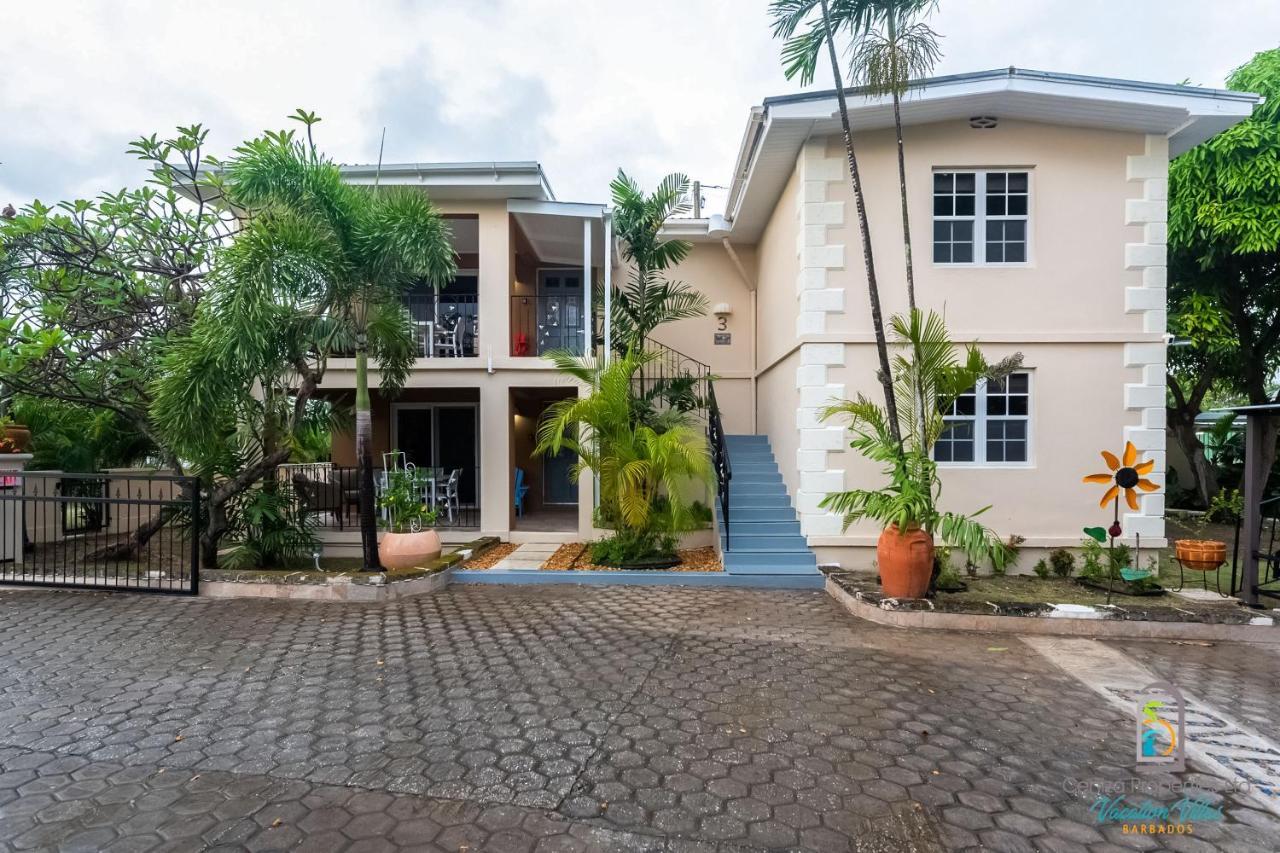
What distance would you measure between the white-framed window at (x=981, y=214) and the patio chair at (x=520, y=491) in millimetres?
7812

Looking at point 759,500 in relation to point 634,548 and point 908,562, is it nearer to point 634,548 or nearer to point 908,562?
point 634,548

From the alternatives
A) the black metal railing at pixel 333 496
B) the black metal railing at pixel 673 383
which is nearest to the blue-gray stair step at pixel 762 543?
the black metal railing at pixel 673 383

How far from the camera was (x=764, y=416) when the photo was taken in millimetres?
10672

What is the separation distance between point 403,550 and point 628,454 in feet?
9.49

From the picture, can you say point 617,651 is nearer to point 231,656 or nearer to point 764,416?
point 231,656

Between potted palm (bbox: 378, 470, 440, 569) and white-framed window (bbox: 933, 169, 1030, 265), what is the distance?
23.4ft

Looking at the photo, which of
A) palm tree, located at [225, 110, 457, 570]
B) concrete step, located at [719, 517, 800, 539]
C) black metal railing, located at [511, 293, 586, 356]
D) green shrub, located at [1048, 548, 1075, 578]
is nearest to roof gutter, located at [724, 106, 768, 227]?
black metal railing, located at [511, 293, 586, 356]

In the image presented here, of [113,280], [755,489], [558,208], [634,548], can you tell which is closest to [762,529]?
[755,489]

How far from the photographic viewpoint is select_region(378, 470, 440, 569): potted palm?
7137 millimetres

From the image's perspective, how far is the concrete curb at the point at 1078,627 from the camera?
5.31 m

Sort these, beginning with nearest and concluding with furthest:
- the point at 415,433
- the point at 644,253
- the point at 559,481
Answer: the point at 644,253, the point at 415,433, the point at 559,481

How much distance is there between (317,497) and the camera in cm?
909

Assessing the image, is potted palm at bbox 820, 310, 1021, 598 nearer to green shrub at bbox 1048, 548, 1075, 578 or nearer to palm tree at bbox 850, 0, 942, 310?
palm tree at bbox 850, 0, 942, 310

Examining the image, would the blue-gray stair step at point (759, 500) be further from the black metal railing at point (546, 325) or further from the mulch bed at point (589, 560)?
the black metal railing at point (546, 325)
